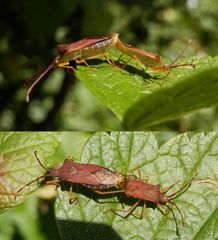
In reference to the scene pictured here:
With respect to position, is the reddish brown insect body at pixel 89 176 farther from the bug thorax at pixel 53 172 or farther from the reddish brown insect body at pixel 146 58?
the reddish brown insect body at pixel 146 58

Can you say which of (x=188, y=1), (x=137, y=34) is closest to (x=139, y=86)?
(x=137, y=34)

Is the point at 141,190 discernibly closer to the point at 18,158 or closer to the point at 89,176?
the point at 89,176

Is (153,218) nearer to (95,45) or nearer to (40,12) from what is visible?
(95,45)

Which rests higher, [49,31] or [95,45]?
[95,45]

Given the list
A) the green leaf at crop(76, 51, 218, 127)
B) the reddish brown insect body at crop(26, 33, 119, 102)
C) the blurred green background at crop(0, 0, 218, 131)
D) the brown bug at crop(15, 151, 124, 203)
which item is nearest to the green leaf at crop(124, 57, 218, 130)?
the green leaf at crop(76, 51, 218, 127)

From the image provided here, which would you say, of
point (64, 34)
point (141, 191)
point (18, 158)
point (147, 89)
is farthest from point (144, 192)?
point (64, 34)

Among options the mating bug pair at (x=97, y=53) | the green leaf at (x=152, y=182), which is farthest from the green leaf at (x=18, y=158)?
the mating bug pair at (x=97, y=53)

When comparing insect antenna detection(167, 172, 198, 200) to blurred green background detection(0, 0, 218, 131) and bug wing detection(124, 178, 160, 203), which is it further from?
blurred green background detection(0, 0, 218, 131)
